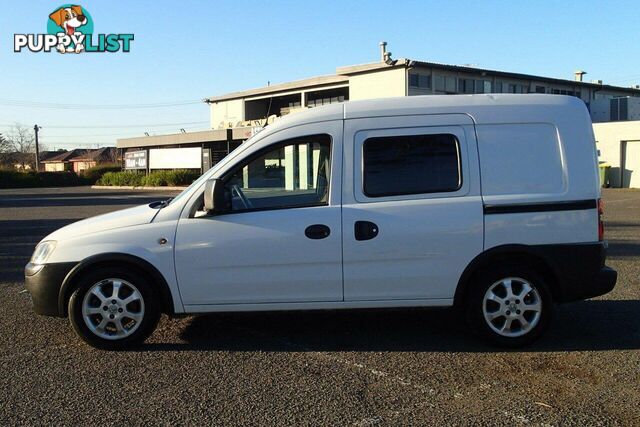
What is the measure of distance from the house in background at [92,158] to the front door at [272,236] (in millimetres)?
101272

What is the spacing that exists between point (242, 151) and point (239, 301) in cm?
129

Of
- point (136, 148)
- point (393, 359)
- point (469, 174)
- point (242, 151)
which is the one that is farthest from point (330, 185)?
point (136, 148)

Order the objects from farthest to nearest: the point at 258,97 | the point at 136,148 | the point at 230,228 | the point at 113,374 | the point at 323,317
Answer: the point at 136,148, the point at 258,97, the point at 323,317, the point at 230,228, the point at 113,374

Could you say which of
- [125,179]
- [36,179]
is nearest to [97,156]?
[36,179]

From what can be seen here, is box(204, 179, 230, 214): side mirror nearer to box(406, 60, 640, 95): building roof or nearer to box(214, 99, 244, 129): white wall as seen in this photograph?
box(406, 60, 640, 95): building roof

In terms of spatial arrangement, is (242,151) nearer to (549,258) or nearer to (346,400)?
(346,400)

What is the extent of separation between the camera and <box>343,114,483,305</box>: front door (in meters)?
5.10

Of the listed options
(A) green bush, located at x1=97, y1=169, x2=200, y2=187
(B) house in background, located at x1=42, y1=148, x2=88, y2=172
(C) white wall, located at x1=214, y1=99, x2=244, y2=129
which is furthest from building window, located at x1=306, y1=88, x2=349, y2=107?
(B) house in background, located at x1=42, y1=148, x2=88, y2=172

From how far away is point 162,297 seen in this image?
523cm

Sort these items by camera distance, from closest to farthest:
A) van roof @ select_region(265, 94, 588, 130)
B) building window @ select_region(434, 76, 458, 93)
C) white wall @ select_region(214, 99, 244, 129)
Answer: van roof @ select_region(265, 94, 588, 130) < building window @ select_region(434, 76, 458, 93) < white wall @ select_region(214, 99, 244, 129)

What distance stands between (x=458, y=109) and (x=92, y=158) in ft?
357

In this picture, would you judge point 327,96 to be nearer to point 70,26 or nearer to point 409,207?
point 70,26

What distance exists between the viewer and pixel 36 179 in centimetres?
5888

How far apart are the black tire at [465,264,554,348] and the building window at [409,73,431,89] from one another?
34.6 metres
